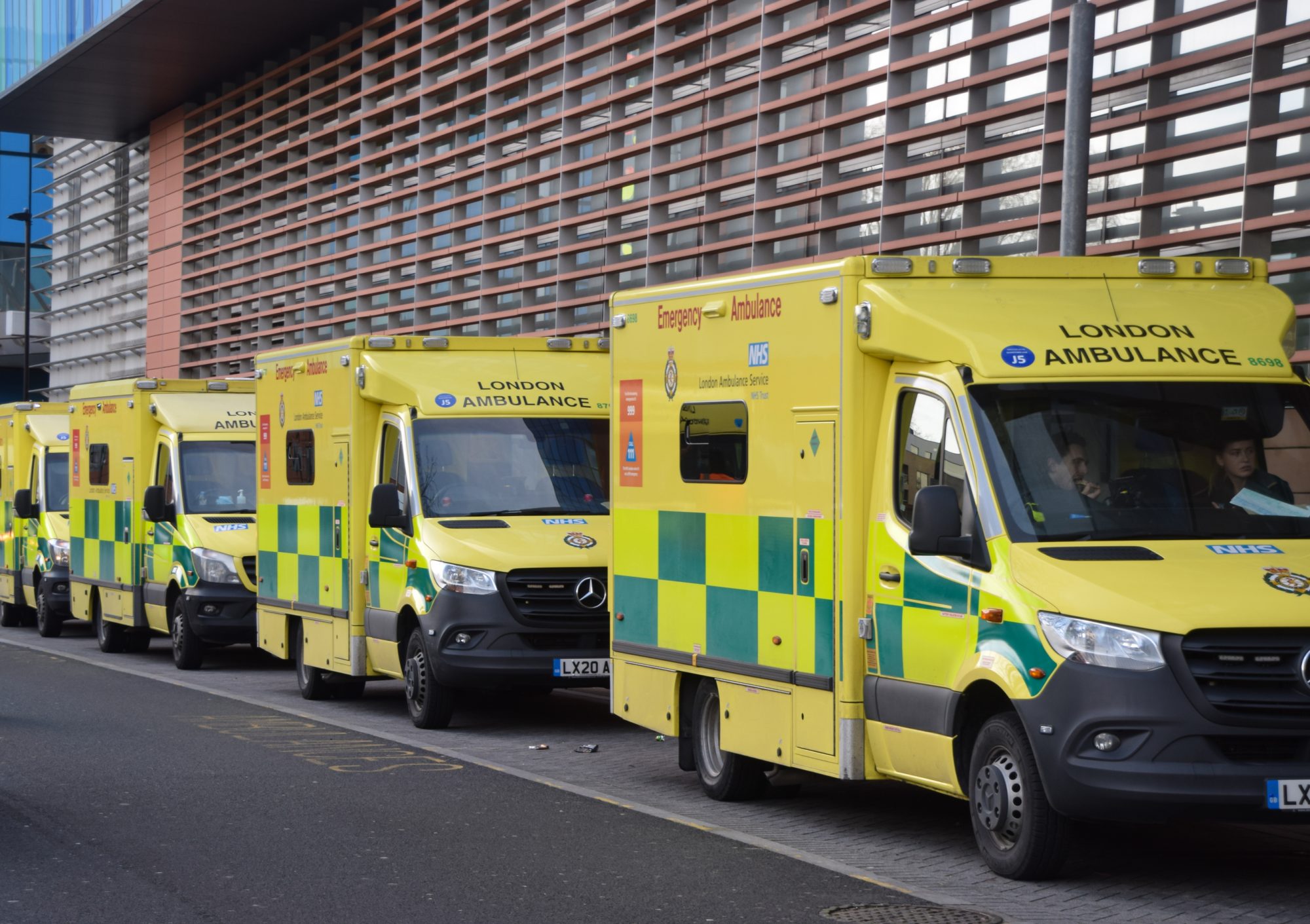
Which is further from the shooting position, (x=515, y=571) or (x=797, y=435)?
(x=515, y=571)

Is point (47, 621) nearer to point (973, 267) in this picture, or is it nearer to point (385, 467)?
point (385, 467)

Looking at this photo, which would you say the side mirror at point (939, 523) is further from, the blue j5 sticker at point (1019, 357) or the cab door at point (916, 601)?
the blue j5 sticker at point (1019, 357)

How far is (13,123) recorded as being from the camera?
40875 millimetres

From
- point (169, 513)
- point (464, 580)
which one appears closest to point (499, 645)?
point (464, 580)

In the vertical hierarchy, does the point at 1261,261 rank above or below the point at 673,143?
below

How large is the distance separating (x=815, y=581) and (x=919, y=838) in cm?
133

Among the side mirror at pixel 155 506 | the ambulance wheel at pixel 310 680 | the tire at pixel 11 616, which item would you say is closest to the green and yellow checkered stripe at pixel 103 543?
the side mirror at pixel 155 506

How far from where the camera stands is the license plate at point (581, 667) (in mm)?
13008

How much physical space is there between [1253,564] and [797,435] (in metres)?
2.42

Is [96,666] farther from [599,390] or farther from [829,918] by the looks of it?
[829,918]

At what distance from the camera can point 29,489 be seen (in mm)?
25062

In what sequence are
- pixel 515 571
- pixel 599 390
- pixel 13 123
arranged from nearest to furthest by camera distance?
pixel 515 571
pixel 599 390
pixel 13 123

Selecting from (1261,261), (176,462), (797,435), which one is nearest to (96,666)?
(176,462)

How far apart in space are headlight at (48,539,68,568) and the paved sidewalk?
1030cm
